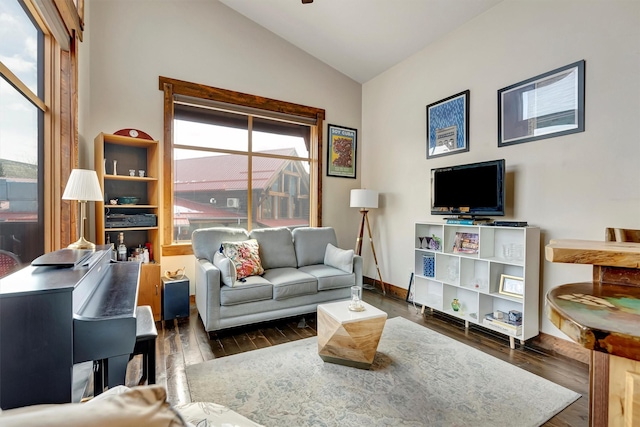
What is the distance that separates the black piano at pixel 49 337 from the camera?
3.49 ft

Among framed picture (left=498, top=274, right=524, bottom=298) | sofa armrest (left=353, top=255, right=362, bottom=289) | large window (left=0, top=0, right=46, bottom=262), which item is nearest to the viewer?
large window (left=0, top=0, right=46, bottom=262)

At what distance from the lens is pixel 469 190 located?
321 centimetres

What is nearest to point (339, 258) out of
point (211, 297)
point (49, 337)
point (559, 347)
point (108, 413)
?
point (211, 297)

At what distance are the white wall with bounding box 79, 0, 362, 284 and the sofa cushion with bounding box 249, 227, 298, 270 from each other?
96 centimetres

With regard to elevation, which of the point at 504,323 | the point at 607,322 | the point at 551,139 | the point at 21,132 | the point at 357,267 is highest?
the point at 551,139

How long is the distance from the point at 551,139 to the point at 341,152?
2.83 metres

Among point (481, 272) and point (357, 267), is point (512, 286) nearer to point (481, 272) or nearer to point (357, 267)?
point (481, 272)

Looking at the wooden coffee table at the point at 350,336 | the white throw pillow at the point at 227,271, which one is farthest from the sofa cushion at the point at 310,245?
the wooden coffee table at the point at 350,336

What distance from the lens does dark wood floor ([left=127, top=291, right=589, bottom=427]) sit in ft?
6.76

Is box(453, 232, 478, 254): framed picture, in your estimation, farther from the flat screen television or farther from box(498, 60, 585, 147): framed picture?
box(498, 60, 585, 147): framed picture

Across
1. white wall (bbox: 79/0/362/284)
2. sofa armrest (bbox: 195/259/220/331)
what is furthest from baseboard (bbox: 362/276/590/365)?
white wall (bbox: 79/0/362/284)

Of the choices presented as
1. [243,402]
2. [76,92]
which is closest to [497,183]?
[243,402]

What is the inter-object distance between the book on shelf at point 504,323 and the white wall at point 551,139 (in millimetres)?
266

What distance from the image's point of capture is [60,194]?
7.95 feet
